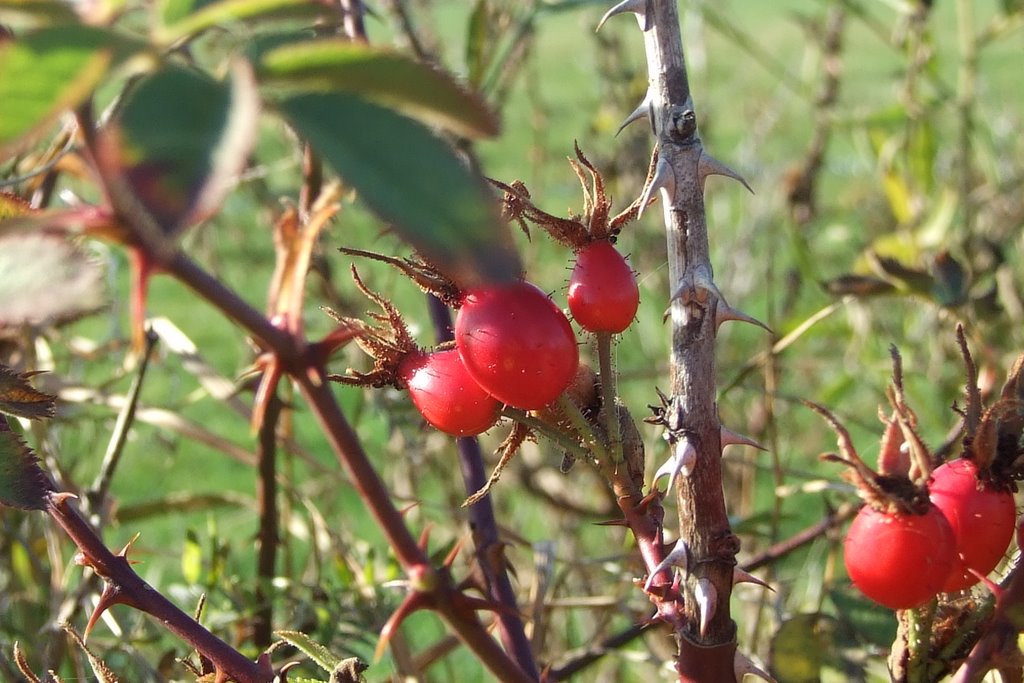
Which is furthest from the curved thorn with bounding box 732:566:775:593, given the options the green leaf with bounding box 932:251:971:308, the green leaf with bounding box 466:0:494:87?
the green leaf with bounding box 466:0:494:87

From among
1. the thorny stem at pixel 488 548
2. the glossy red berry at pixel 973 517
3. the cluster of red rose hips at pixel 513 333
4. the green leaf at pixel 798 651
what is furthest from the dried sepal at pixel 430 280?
the green leaf at pixel 798 651

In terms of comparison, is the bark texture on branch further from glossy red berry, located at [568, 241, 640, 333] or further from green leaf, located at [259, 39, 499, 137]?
green leaf, located at [259, 39, 499, 137]

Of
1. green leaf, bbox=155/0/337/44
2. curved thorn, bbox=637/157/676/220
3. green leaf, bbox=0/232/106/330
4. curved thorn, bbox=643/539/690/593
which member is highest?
green leaf, bbox=155/0/337/44

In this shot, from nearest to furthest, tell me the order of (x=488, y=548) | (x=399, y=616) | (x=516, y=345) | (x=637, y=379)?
(x=516, y=345), (x=399, y=616), (x=488, y=548), (x=637, y=379)

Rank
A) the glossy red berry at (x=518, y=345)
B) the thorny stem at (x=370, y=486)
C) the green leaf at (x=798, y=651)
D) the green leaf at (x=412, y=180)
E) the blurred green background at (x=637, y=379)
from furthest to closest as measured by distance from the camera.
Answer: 1. the blurred green background at (x=637, y=379)
2. the green leaf at (x=798, y=651)
3. the thorny stem at (x=370, y=486)
4. the glossy red berry at (x=518, y=345)
5. the green leaf at (x=412, y=180)

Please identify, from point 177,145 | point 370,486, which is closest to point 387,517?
point 370,486

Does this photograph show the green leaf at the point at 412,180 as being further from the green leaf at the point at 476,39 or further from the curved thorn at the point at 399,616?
the green leaf at the point at 476,39

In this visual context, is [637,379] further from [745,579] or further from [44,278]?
[44,278]
